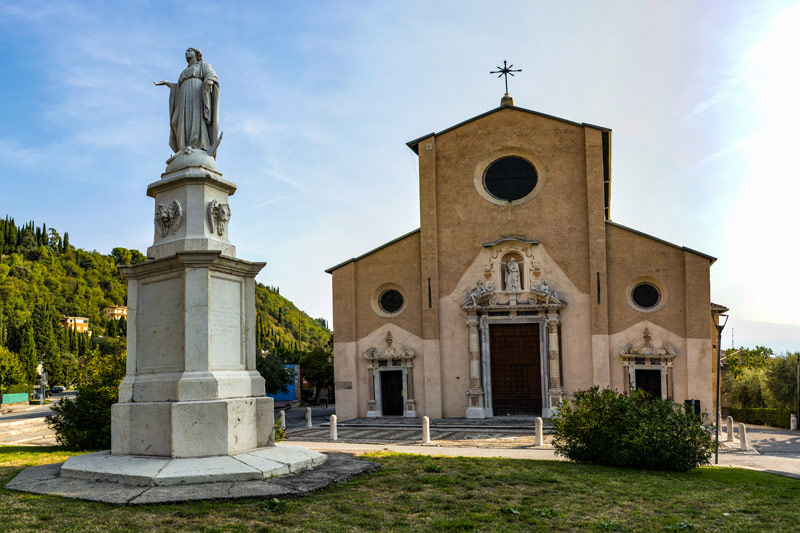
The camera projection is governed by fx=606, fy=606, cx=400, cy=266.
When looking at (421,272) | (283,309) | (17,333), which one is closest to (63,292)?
(283,309)

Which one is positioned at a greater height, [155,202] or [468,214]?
[468,214]

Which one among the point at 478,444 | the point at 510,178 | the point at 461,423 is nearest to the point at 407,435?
the point at 478,444

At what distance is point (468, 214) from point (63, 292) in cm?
12176

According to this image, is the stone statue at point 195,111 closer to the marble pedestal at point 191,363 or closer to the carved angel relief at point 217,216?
the carved angel relief at point 217,216

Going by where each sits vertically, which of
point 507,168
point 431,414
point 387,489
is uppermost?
point 507,168

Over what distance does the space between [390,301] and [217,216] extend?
19.0 meters

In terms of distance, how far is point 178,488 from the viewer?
655cm

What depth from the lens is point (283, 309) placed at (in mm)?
146000

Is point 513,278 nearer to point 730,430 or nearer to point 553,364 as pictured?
point 553,364

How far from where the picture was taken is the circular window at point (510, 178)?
2688 cm

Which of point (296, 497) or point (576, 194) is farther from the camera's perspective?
point (576, 194)

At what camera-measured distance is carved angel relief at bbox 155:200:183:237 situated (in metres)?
8.81

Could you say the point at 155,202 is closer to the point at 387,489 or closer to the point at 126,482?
the point at 126,482

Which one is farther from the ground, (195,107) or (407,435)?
(195,107)
